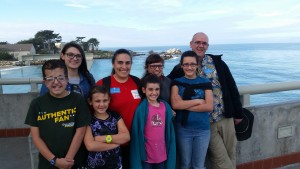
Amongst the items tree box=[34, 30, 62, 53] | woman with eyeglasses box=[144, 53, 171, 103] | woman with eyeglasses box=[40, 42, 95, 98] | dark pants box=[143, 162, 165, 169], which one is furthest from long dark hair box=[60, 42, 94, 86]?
tree box=[34, 30, 62, 53]

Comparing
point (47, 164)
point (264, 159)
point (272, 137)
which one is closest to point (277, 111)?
→ point (272, 137)

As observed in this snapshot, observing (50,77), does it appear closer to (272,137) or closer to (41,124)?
(41,124)

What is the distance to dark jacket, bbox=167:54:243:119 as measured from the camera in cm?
311

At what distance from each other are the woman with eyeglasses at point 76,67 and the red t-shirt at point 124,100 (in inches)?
8.9

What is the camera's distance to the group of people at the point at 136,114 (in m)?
2.40

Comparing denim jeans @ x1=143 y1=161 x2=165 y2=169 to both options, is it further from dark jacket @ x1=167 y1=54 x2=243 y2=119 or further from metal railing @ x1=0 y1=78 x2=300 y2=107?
metal railing @ x1=0 y1=78 x2=300 y2=107

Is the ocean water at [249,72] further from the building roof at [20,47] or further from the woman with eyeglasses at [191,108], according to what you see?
the building roof at [20,47]

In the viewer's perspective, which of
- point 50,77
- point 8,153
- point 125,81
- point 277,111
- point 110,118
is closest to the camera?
point 50,77

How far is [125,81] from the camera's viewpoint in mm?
2812

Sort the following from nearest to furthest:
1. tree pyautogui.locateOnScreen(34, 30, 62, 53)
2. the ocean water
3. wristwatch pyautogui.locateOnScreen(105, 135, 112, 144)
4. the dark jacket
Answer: wristwatch pyautogui.locateOnScreen(105, 135, 112, 144)
the dark jacket
the ocean water
tree pyautogui.locateOnScreen(34, 30, 62, 53)

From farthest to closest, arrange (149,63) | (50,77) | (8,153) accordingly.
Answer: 1. (8,153)
2. (149,63)
3. (50,77)

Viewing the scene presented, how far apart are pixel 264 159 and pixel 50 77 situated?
3066mm

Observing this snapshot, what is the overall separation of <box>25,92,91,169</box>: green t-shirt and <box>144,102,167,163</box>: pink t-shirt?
599mm

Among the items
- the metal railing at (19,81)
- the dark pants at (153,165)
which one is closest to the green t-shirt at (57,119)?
the dark pants at (153,165)
